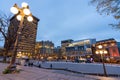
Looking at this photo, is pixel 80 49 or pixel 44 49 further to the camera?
pixel 44 49

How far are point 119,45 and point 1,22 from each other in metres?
87.3

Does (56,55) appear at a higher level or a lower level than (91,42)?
lower

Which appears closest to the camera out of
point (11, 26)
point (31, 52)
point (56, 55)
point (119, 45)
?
point (11, 26)

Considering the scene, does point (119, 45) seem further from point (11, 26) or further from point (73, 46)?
point (11, 26)

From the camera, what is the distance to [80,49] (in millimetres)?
129875

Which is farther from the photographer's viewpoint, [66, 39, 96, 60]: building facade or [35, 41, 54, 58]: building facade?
[35, 41, 54, 58]: building facade

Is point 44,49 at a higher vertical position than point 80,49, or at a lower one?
higher

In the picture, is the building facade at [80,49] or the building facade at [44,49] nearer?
the building facade at [80,49]

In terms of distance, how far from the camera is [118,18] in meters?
7.99

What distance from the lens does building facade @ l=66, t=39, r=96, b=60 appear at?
400ft

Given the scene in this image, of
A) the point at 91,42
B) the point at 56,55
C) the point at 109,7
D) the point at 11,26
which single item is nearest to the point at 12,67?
the point at 109,7

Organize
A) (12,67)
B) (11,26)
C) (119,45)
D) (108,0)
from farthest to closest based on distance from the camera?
(119,45), (11,26), (12,67), (108,0)

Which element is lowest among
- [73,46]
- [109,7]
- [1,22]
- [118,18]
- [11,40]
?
[118,18]

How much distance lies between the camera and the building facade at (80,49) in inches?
4797
